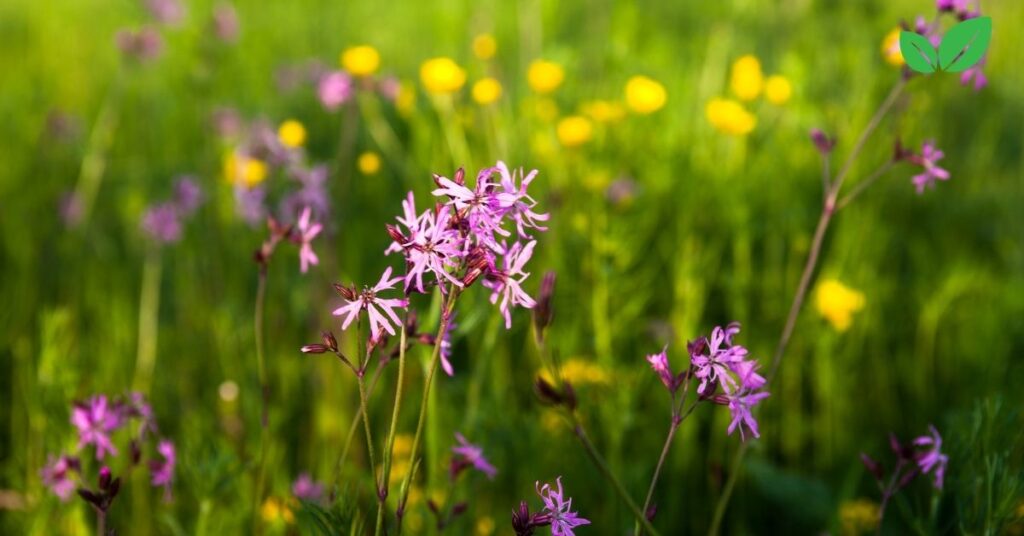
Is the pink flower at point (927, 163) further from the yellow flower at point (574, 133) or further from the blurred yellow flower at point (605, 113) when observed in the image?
the blurred yellow flower at point (605, 113)

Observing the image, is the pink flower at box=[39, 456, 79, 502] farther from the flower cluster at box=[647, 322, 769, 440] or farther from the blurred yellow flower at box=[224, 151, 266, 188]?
the blurred yellow flower at box=[224, 151, 266, 188]

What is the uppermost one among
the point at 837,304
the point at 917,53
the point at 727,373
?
the point at 917,53

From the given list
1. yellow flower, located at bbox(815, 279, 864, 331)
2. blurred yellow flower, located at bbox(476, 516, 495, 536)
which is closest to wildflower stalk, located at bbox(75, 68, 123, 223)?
blurred yellow flower, located at bbox(476, 516, 495, 536)

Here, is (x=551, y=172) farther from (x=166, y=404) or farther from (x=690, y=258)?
(x=166, y=404)

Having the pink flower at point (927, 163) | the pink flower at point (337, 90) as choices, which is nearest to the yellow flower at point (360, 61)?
the pink flower at point (337, 90)

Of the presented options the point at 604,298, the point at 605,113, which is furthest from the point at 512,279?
the point at 605,113

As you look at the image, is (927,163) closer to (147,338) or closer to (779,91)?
(779,91)

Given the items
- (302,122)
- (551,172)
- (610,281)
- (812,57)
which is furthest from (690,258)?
(302,122)
